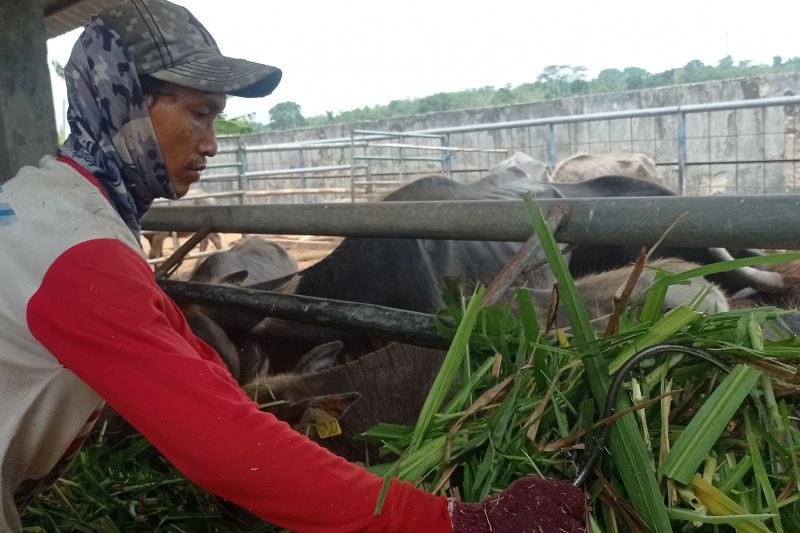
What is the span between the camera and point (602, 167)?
1262 centimetres

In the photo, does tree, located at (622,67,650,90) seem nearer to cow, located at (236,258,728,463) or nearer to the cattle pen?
the cattle pen

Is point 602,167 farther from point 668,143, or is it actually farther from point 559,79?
point 559,79

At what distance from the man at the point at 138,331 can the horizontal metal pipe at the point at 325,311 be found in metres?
0.57

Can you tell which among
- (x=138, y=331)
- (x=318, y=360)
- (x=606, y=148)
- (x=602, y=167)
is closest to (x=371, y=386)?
(x=318, y=360)

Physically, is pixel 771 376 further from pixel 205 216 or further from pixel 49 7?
pixel 49 7

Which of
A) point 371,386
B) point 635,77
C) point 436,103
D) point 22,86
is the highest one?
point 635,77

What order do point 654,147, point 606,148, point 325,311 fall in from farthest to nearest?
point 606,148 → point 654,147 → point 325,311

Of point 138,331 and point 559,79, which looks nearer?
point 138,331

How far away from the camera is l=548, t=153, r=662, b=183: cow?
1221 centimetres

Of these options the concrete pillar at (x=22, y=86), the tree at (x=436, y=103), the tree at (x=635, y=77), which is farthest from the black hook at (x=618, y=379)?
the tree at (x=436, y=103)

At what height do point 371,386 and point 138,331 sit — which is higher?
point 138,331

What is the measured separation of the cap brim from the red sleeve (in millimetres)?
590

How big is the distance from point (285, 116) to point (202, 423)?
140 ft

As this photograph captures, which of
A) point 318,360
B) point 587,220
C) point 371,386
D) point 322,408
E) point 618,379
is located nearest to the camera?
point 618,379
